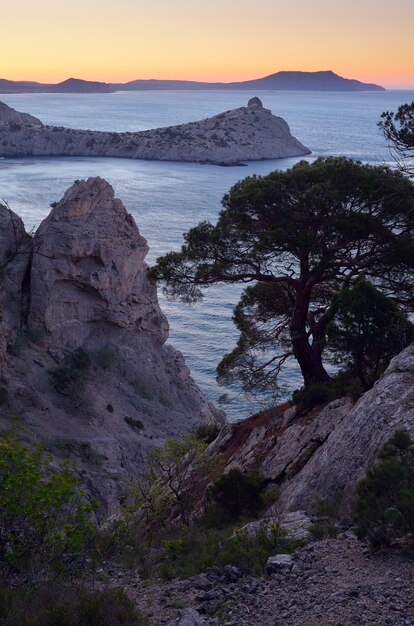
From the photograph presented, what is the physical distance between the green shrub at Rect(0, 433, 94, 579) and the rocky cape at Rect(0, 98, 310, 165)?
106 metres

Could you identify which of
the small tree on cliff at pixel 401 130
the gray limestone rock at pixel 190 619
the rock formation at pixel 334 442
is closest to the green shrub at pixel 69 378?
the rock formation at pixel 334 442

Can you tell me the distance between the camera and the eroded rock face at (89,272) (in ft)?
95.2

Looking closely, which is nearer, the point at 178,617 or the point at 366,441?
the point at 178,617

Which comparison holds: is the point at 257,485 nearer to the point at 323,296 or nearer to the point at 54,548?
the point at 54,548

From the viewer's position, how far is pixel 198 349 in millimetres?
39688

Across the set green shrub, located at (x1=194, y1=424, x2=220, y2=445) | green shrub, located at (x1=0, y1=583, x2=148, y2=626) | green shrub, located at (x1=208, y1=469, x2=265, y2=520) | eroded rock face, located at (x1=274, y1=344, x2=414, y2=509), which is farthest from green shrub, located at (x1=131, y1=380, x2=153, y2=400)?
green shrub, located at (x1=0, y1=583, x2=148, y2=626)

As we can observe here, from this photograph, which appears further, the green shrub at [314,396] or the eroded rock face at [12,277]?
the eroded rock face at [12,277]

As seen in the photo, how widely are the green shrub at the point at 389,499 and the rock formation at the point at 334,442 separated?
1612 millimetres

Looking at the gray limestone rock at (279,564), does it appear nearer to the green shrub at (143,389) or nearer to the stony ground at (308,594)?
the stony ground at (308,594)

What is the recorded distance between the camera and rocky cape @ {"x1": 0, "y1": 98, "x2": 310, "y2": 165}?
383 feet

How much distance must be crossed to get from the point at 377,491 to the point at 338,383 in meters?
7.72

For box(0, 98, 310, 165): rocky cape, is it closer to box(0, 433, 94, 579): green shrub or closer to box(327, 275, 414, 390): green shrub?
box(327, 275, 414, 390): green shrub

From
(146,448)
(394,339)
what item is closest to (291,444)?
(394,339)

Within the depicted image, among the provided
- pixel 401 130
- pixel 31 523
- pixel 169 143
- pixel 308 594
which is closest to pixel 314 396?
pixel 401 130
